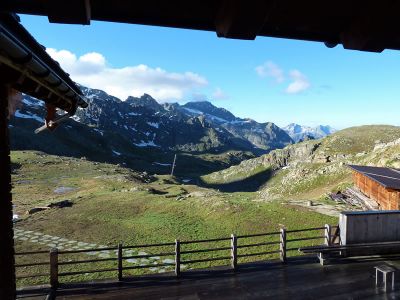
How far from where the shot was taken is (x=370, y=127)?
497 feet

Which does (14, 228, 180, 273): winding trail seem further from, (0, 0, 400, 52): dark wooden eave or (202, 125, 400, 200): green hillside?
(202, 125, 400, 200): green hillside

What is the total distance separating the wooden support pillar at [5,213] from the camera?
717 cm

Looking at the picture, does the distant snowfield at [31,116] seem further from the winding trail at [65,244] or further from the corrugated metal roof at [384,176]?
the corrugated metal roof at [384,176]

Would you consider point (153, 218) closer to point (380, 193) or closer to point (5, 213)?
point (380, 193)

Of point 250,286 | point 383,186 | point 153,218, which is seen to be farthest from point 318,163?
point 250,286

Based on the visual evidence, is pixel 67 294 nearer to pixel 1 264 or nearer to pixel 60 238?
pixel 1 264

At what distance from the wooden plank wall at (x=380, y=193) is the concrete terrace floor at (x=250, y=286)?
11929mm

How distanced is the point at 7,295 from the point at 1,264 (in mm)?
788

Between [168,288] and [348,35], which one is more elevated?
[348,35]

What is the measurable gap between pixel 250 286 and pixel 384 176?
18.1 metres

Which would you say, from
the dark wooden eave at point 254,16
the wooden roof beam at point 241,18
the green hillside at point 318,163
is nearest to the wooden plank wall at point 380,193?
the green hillside at point 318,163

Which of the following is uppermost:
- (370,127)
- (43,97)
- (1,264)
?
(370,127)

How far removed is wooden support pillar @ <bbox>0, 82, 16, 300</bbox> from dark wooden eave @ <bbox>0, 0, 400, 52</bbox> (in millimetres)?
4028

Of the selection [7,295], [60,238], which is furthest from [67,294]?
[60,238]
